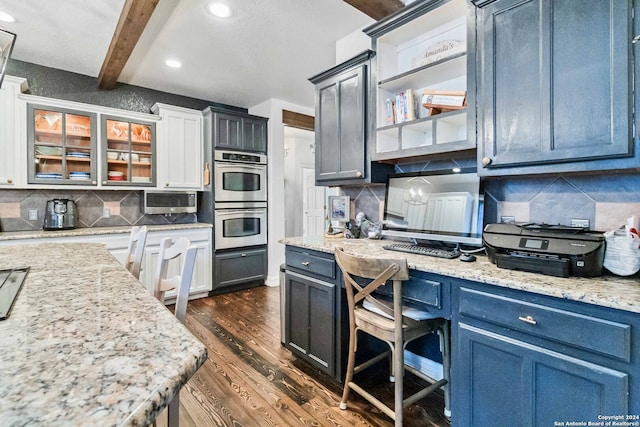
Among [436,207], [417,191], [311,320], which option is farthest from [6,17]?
[436,207]

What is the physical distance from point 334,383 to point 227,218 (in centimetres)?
263

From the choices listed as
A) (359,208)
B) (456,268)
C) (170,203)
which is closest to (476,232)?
(456,268)

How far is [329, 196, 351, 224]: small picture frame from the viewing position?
269 centimetres

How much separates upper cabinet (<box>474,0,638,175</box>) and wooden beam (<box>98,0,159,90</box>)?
2.13 meters

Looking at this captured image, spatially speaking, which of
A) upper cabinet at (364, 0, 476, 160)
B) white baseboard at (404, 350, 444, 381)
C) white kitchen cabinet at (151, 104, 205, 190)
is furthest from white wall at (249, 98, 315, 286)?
white baseboard at (404, 350, 444, 381)

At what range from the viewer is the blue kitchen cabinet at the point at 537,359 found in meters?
1.04

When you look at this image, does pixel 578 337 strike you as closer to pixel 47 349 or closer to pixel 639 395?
pixel 639 395

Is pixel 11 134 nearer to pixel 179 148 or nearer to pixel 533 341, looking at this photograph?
pixel 179 148

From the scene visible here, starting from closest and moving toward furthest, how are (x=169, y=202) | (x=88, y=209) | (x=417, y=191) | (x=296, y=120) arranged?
(x=417, y=191) → (x=88, y=209) → (x=169, y=202) → (x=296, y=120)

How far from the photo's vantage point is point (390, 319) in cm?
164

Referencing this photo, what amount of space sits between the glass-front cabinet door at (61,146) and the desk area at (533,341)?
11.7 feet

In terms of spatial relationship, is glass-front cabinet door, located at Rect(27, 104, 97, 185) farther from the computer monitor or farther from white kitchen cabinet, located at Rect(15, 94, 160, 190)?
the computer monitor

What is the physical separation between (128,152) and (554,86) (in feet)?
13.0

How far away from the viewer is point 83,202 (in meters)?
3.59
